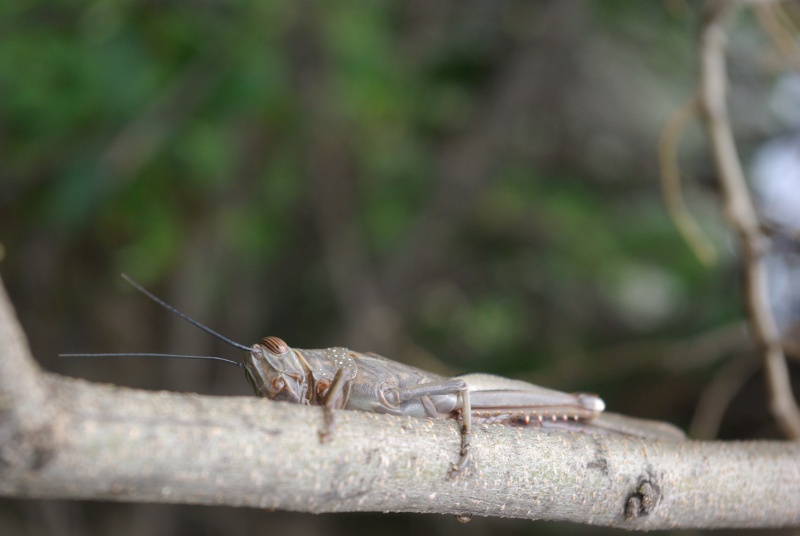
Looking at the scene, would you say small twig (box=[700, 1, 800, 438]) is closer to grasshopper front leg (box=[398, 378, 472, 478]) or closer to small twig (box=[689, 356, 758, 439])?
small twig (box=[689, 356, 758, 439])

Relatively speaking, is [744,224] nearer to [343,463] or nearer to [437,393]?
[437,393]

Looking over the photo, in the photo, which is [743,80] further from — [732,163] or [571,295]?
[732,163]

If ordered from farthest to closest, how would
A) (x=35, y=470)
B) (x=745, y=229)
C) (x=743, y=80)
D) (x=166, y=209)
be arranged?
(x=743, y=80) → (x=166, y=209) → (x=745, y=229) → (x=35, y=470)

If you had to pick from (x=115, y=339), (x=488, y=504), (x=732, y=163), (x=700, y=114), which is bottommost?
(x=115, y=339)

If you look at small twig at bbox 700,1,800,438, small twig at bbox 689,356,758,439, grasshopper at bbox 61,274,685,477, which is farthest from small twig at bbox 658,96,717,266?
grasshopper at bbox 61,274,685,477

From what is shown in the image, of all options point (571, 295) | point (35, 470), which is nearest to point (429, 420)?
point (35, 470)

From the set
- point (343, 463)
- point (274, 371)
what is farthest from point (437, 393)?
point (343, 463)

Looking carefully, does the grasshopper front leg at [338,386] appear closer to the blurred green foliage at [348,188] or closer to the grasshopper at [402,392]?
the grasshopper at [402,392]
